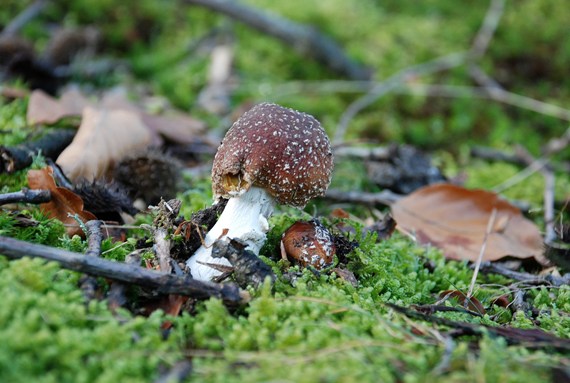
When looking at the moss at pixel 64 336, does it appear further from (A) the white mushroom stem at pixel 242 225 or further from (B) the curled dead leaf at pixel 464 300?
(B) the curled dead leaf at pixel 464 300

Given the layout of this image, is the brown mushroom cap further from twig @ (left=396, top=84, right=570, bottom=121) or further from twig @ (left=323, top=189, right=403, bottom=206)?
twig @ (left=396, top=84, right=570, bottom=121)

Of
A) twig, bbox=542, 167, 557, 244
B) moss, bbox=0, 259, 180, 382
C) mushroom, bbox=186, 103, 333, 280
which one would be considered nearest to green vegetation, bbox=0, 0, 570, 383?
moss, bbox=0, 259, 180, 382

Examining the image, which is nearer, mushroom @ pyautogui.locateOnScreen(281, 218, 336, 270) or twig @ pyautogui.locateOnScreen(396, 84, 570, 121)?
mushroom @ pyautogui.locateOnScreen(281, 218, 336, 270)

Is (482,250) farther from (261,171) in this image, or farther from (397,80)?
(397,80)

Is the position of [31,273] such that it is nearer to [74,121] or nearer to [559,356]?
[559,356]

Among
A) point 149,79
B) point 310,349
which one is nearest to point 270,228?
point 310,349

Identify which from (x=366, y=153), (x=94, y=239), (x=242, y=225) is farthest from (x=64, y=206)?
(x=366, y=153)
